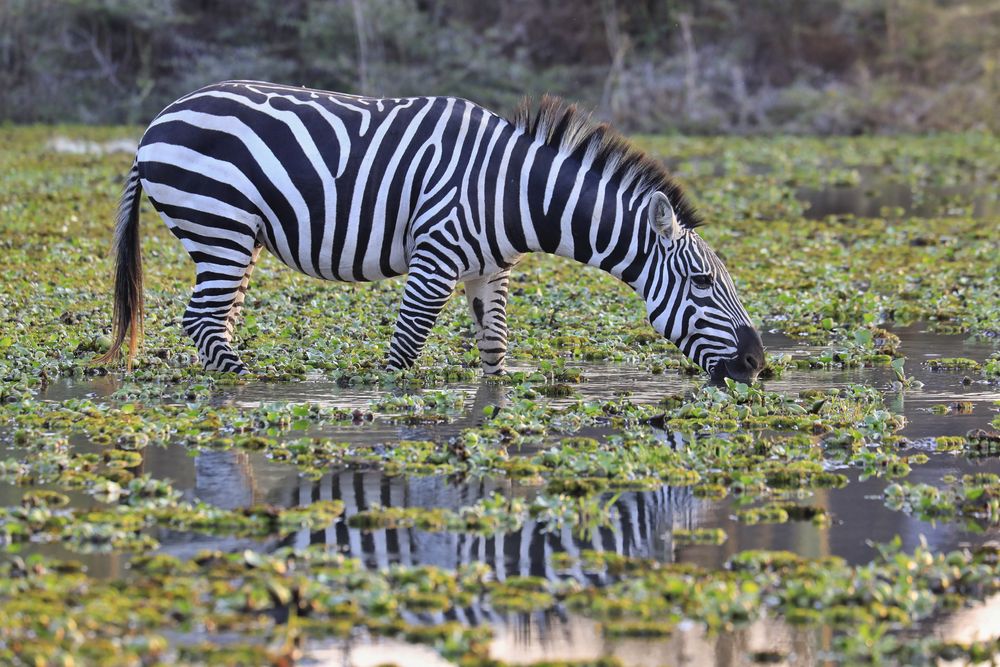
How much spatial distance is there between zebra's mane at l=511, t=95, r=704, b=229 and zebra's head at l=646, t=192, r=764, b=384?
201mm

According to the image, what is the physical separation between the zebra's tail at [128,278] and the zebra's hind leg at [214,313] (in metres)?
0.34

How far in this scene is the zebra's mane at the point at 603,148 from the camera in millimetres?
9266

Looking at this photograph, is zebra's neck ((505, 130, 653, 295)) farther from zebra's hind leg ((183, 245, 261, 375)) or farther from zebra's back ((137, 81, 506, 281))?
zebra's hind leg ((183, 245, 261, 375))

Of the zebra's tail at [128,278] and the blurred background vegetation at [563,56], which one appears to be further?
the blurred background vegetation at [563,56]

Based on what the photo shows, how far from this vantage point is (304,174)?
9.49 metres

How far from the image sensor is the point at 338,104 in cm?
973

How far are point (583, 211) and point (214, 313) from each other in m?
2.49

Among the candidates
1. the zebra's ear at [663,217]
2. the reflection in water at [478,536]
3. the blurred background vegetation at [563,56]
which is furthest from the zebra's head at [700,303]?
the blurred background vegetation at [563,56]

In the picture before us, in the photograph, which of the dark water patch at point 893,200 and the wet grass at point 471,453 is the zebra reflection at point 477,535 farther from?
the dark water patch at point 893,200

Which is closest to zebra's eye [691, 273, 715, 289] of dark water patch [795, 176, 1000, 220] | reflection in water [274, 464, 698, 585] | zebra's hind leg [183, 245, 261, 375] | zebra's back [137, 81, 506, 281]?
zebra's back [137, 81, 506, 281]

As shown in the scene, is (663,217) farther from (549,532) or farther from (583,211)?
(549,532)

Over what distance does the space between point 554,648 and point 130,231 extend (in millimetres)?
5845

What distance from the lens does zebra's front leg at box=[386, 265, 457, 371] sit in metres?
9.25

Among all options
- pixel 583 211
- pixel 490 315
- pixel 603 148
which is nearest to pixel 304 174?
pixel 490 315
